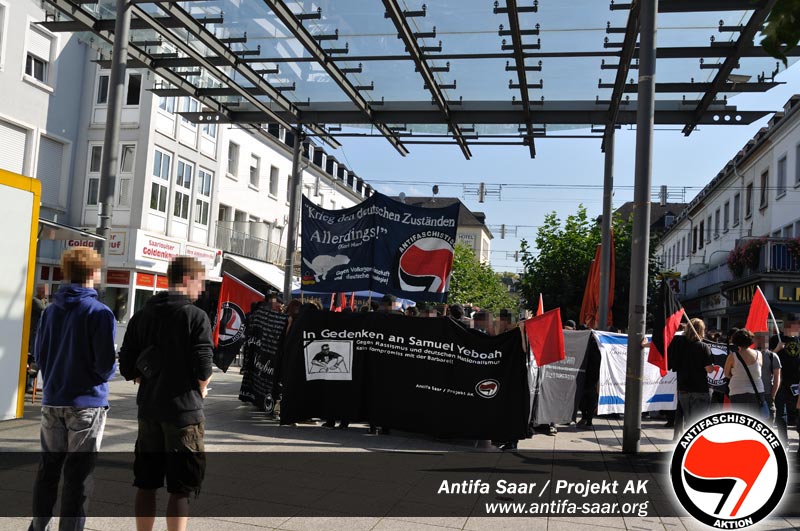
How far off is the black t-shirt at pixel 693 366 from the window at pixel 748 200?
26.1 meters

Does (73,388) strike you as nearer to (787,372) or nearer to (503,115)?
(787,372)

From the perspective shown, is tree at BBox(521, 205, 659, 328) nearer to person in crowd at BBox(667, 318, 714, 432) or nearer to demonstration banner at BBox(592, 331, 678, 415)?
demonstration banner at BBox(592, 331, 678, 415)

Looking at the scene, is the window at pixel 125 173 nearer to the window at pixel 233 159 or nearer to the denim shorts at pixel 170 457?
the window at pixel 233 159

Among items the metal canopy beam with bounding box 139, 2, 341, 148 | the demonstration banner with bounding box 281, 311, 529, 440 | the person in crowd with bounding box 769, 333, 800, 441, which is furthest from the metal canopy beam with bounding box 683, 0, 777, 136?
the metal canopy beam with bounding box 139, 2, 341, 148

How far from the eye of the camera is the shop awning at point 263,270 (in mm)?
32500

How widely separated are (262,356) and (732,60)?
8552 mm

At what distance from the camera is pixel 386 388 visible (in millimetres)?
9734

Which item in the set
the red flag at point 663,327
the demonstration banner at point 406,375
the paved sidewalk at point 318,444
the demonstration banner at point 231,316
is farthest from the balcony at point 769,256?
the demonstration banner at point 231,316

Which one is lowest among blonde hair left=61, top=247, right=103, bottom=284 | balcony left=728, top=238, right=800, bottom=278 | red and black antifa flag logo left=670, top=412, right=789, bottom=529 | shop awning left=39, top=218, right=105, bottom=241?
red and black antifa flag logo left=670, top=412, right=789, bottom=529

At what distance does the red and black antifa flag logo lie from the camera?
5824mm

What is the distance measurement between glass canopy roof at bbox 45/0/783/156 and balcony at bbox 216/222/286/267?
1815 cm

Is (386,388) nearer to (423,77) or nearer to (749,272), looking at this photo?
(423,77)

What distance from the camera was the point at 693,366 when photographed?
372 inches

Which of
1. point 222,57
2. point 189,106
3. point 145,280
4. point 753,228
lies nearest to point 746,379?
point 222,57
